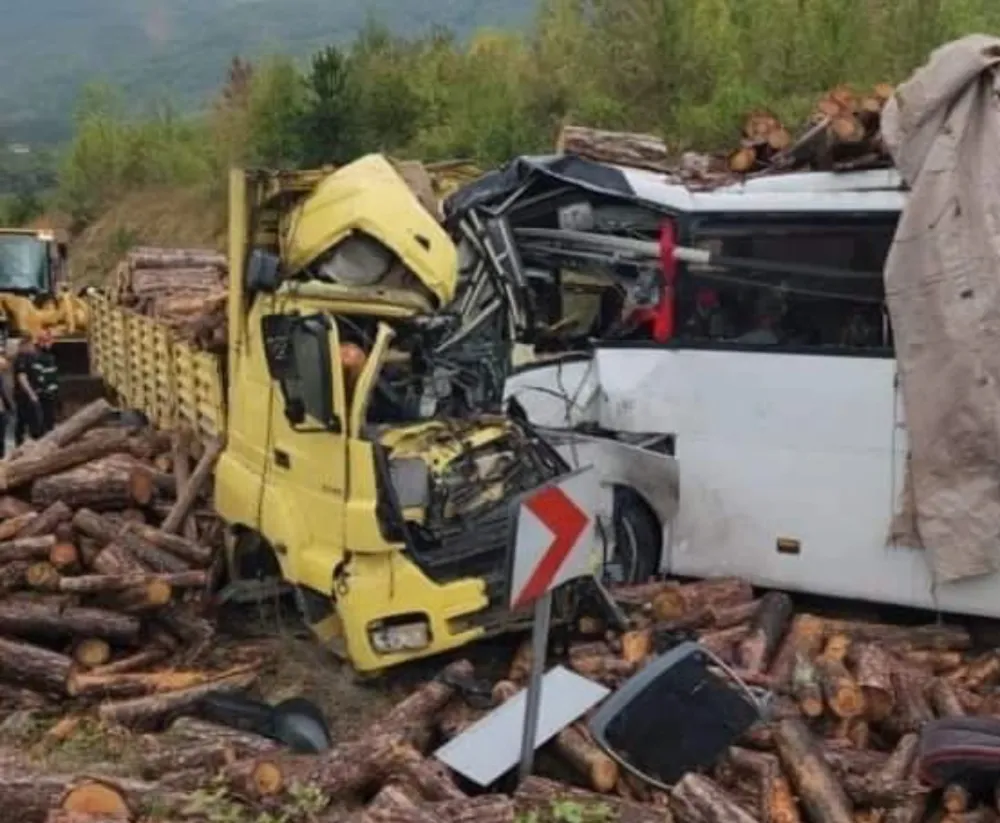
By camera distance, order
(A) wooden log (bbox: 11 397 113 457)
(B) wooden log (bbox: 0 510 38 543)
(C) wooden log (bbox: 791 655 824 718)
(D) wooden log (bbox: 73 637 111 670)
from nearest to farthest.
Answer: (C) wooden log (bbox: 791 655 824 718), (D) wooden log (bbox: 73 637 111 670), (B) wooden log (bbox: 0 510 38 543), (A) wooden log (bbox: 11 397 113 457)

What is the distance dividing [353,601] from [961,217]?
3.62 m

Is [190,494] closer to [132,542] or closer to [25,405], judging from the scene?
[132,542]

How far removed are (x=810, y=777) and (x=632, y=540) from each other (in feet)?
9.41

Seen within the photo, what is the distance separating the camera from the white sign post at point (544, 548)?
234 inches

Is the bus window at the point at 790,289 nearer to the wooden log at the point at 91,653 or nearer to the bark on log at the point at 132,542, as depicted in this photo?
the bark on log at the point at 132,542

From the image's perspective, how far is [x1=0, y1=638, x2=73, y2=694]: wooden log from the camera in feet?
26.7

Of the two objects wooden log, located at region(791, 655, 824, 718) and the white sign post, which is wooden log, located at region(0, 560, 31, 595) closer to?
the white sign post

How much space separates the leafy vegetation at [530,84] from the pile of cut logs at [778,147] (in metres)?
11.8

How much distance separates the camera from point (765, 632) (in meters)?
7.88

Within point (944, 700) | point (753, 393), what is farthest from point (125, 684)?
point (944, 700)

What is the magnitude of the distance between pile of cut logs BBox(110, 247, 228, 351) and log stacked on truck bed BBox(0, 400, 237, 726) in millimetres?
4577

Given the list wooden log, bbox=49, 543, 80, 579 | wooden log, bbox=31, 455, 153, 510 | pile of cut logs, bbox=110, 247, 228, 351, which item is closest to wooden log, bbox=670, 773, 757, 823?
wooden log, bbox=49, 543, 80, 579

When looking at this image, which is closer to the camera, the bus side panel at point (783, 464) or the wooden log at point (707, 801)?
the wooden log at point (707, 801)

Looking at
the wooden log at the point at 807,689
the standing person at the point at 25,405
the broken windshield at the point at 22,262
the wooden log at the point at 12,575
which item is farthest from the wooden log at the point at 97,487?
the broken windshield at the point at 22,262
